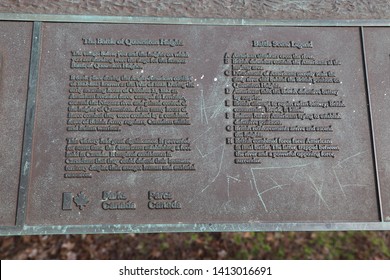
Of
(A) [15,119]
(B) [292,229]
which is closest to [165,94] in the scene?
(A) [15,119]

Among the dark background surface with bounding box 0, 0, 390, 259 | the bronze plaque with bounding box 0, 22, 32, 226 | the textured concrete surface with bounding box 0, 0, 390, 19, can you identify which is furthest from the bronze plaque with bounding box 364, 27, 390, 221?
the bronze plaque with bounding box 0, 22, 32, 226

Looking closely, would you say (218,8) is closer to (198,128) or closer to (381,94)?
(198,128)

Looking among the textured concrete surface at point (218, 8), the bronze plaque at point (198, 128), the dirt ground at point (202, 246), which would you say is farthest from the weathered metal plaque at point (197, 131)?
the dirt ground at point (202, 246)

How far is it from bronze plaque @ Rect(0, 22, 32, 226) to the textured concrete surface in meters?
0.26

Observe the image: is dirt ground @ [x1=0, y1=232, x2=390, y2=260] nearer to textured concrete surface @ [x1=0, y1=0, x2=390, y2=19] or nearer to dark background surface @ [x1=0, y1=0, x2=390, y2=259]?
dark background surface @ [x1=0, y1=0, x2=390, y2=259]

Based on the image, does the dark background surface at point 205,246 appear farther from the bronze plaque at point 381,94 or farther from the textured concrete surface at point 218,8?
the textured concrete surface at point 218,8

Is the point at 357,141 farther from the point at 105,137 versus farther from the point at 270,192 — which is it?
the point at 105,137

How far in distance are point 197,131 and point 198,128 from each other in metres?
0.03

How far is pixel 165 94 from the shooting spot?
9.61ft

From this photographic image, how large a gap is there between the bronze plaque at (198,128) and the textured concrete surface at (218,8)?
0.17 metres

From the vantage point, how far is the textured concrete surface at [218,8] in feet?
10.2

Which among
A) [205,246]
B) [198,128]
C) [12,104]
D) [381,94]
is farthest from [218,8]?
[205,246]

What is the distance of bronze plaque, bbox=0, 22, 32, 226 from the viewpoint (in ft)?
8.93

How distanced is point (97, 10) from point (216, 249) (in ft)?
8.75
